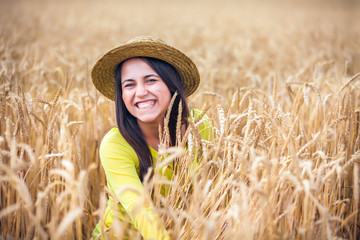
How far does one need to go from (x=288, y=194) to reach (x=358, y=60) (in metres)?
4.28

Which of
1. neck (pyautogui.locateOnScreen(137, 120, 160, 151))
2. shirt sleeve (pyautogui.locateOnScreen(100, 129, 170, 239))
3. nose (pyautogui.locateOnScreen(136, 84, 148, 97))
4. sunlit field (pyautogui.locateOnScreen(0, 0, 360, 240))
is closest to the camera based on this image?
sunlit field (pyautogui.locateOnScreen(0, 0, 360, 240))

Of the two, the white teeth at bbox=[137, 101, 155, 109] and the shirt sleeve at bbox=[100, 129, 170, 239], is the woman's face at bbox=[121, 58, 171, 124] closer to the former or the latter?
the white teeth at bbox=[137, 101, 155, 109]

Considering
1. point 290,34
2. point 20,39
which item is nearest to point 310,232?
point 20,39

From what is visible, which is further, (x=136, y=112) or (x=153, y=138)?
(x=153, y=138)

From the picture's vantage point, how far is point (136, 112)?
63.8 inches

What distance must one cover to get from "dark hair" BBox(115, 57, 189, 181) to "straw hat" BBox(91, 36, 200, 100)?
4 centimetres

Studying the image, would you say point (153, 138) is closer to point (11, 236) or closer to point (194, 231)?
point (194, 231)

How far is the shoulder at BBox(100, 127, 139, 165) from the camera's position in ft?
4.91

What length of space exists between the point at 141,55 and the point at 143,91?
21 cm

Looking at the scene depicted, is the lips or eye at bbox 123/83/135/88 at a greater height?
eye at bbox 123/83/135/88

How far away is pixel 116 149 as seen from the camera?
1521 millimetres

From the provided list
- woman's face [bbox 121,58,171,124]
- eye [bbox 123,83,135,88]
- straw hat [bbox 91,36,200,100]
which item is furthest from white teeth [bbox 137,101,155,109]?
straw hat [bbox 91,36,200,100]

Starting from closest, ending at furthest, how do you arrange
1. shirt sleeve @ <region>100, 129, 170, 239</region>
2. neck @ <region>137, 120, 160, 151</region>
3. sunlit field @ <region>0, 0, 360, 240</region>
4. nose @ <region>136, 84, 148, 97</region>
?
sunlit field @ <region>0, 0, 360, 240</region> → shirt sleeve @ <region>100, 129, 170, 239</region> → nose @ <region>136, 84, 148, 97</region> → neck @ <region>137, 120, 160, 151</region>

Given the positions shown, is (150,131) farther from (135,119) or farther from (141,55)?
(141,55)
